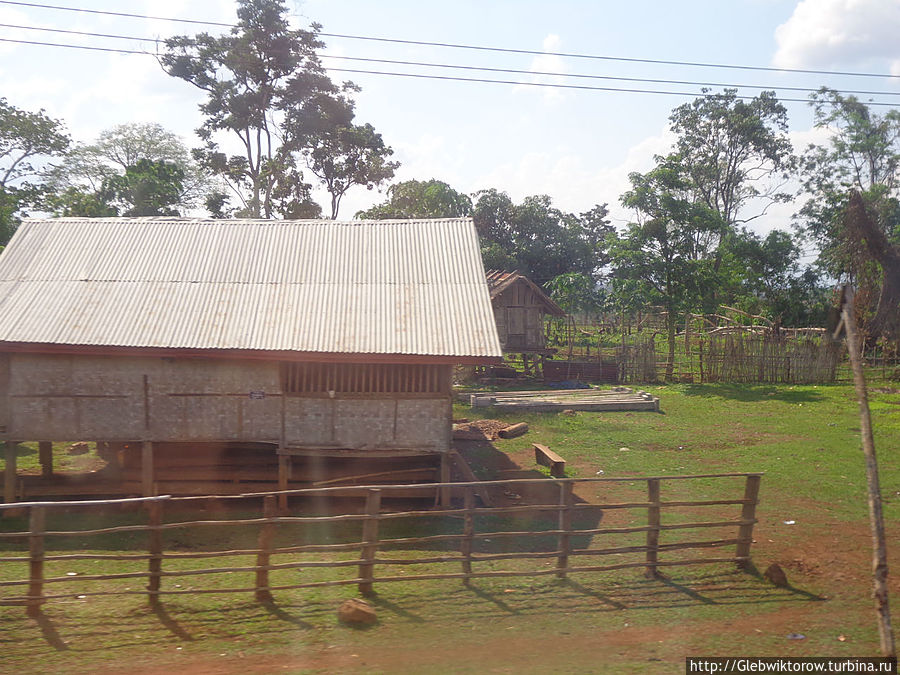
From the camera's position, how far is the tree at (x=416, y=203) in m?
32.1

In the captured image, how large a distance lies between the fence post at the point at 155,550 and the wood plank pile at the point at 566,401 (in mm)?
13185

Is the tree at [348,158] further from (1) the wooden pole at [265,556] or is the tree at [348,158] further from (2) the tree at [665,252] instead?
(1) the wooden pole at [265,556]

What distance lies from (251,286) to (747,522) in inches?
350

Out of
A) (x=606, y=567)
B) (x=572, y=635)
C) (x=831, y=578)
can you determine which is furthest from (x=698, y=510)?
(x=572, y=635)

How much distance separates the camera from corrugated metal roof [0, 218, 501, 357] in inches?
454

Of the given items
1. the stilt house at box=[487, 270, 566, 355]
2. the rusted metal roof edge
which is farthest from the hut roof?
the rusted metal roof edge

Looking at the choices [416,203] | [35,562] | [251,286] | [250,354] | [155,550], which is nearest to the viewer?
[35,562]

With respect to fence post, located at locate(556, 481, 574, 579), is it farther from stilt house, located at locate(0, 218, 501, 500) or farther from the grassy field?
stilt house, located at locate(0, 218, 501, 500)

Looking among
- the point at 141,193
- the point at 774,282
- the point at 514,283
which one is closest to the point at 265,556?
the point at 514,283

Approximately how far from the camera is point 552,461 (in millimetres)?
13289

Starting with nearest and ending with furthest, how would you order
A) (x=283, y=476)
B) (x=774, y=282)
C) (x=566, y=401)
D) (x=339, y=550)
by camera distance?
(x=339, y=550), (x=283, y=476), (x=566, y=401), (x=774, y=282)

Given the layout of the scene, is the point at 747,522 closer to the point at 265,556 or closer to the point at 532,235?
the point at 265,556

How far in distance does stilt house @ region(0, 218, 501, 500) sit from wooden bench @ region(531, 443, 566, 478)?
227 centimetres

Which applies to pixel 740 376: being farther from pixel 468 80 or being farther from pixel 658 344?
pixel 468 80
